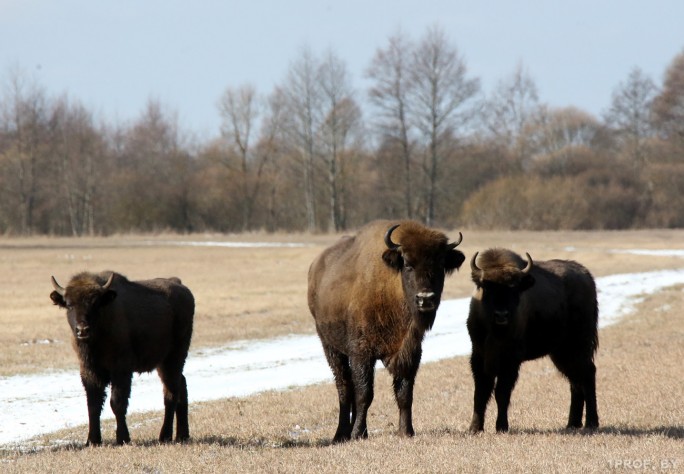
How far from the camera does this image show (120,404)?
34.0 feet

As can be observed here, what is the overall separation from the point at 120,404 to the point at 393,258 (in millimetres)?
3480

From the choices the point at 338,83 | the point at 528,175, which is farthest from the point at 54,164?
the point at 528,175

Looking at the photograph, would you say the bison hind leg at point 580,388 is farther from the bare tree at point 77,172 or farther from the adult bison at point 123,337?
the bare tree at point 77,172

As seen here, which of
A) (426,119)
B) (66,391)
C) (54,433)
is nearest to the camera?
(54,433)

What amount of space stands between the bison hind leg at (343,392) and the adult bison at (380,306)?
0.01 m

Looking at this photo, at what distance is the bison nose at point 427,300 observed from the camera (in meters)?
9.38

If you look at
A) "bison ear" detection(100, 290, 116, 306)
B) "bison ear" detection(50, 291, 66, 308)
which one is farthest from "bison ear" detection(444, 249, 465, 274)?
"bison ear" detection(50, 291, 66, 308)

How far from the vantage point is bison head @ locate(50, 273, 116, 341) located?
10.3 meters

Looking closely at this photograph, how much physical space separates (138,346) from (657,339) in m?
12.8

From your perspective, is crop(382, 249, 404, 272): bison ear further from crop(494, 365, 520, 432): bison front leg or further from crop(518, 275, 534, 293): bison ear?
crop(494, 365, 520, 432): bison front leg

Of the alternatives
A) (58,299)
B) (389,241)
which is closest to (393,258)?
(389,241)

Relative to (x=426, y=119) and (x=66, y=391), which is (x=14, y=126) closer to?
(x=426, y=119)

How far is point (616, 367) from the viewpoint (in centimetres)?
1563

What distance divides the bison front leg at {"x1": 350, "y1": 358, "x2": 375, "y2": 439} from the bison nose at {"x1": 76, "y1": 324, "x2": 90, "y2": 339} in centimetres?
298
